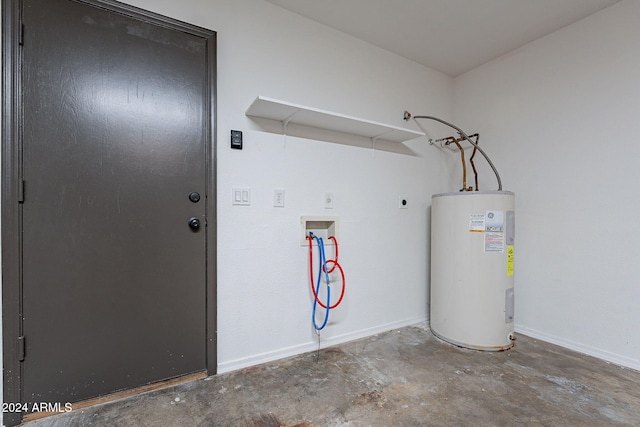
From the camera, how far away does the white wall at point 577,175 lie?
191 centimetres

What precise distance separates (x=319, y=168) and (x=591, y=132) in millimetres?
2033

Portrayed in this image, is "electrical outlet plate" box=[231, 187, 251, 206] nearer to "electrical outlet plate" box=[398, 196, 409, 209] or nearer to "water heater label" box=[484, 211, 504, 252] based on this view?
"electrical outlet plate" box=[398, 196, 409, 209]

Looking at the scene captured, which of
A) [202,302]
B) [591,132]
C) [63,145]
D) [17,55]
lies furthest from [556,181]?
[17,55]

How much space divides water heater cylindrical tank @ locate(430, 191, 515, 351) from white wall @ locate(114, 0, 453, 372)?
510 millimetres

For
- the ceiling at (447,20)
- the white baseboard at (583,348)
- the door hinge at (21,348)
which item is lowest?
the white baseboard at (583,348)

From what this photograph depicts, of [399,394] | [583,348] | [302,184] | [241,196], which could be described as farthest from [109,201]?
[583,348]

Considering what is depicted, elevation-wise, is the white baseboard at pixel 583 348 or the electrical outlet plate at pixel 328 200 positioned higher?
the electrical outlet plate at pixel 328 200

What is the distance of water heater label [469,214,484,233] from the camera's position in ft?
6.89

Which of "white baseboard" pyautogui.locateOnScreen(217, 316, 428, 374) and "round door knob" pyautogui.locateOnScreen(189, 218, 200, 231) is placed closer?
"round door knob" pyautogui.locateOnScreen(189, 218, 200, 231)

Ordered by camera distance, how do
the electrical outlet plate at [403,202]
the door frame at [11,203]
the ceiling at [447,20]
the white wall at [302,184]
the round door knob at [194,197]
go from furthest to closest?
1. the electrical outlet plate at [403,202]
2. the ceiling at [447,20]
3. the white wall at [302,184]
4. the round door knob at [194,197]
5. the door frame at [11,203]

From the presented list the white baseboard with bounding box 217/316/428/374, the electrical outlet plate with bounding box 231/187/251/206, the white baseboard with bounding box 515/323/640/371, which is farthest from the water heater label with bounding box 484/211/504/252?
the electrical outlet plate with bounding box 231/187/251/206

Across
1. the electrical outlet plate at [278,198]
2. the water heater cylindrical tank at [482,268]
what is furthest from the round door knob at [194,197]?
the water heater cylindrical tank at [482,268]

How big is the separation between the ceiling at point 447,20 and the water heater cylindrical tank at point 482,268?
131 cm

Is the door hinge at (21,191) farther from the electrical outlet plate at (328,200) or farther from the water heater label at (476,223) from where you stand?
the water heater label at (476,223)
